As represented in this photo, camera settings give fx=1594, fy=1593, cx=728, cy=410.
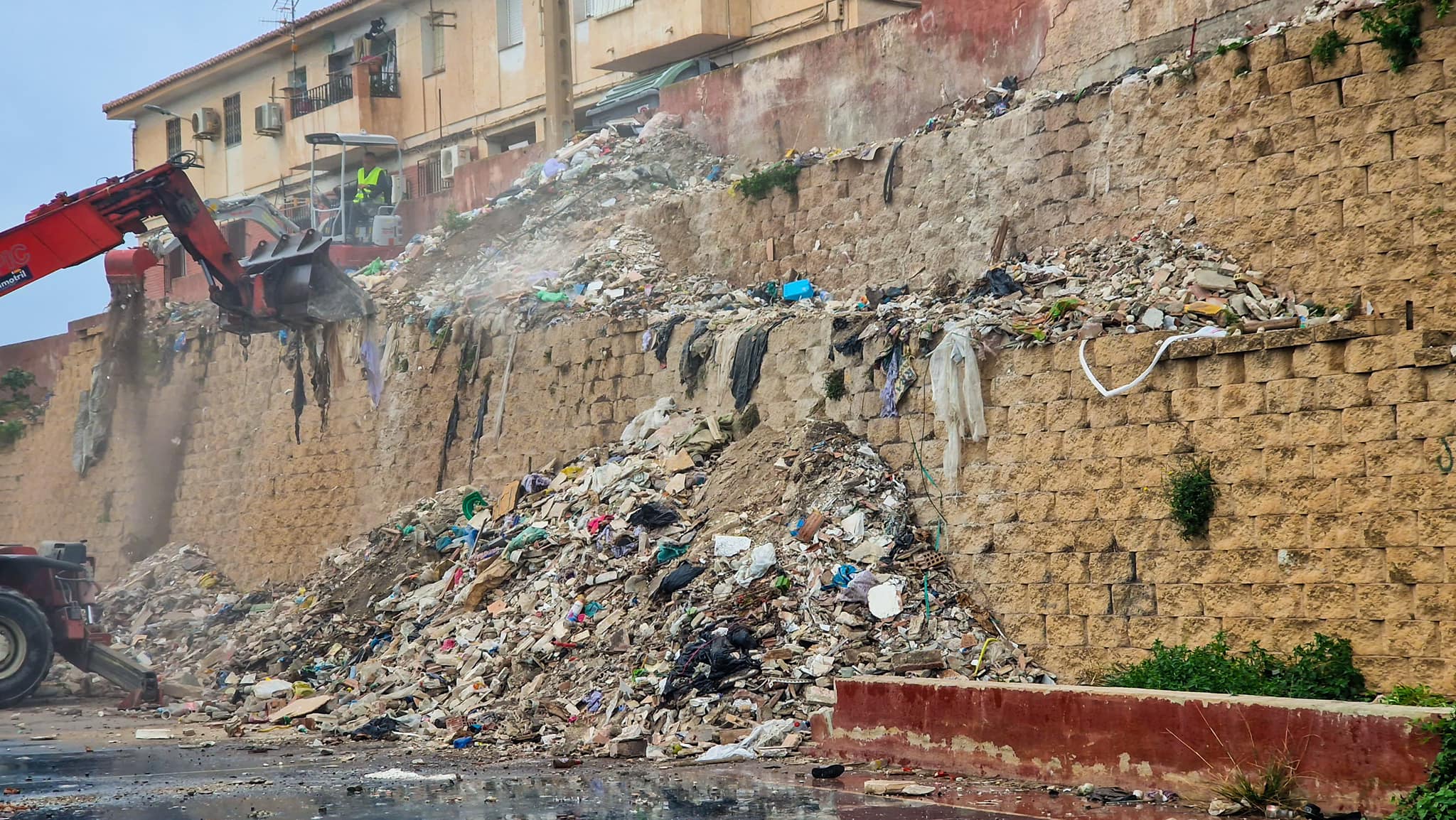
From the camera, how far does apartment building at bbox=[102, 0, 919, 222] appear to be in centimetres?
2338

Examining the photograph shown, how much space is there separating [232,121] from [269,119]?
6.72 feet

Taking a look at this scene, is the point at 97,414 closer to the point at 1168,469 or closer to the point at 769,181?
the point at 769,181

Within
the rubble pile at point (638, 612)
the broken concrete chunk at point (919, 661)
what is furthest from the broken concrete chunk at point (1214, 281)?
the broken concrete chunk at point (919, 661)

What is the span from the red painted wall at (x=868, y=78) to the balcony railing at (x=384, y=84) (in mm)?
10442

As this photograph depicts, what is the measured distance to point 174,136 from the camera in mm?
36625

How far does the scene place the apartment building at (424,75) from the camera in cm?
2338

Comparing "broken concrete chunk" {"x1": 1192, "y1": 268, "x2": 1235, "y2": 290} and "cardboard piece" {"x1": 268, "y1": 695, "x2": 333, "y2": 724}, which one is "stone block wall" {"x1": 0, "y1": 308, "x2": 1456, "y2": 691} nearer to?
"broken concrete chunk" {"x1": 1192, "y1": 268, "x2": 1235, "y2": 290}

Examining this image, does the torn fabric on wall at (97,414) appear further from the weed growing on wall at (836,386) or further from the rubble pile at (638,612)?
the weed growing on wall at (836,386)

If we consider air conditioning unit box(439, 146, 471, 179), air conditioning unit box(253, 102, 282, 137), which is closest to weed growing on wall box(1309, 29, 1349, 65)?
air conditioning unit box(439, 146, 471, 179)

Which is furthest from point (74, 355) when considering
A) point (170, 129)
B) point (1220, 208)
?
point (1220, 208)

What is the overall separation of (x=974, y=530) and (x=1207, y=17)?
5.54m

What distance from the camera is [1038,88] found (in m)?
15.9

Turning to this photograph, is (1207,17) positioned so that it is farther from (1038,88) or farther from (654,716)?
(654,716)

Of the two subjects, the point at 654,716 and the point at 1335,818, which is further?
the point at 654,716
